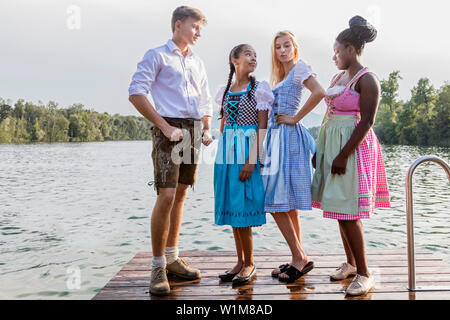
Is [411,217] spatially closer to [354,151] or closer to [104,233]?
[354,151]

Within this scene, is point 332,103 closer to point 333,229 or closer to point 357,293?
point 357,293

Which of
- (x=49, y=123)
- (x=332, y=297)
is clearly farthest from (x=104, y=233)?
(x=49, y=123)

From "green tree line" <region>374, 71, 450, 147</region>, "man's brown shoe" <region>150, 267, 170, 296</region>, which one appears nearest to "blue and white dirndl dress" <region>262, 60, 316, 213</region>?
"man's brown shoe" <region>150, 267, 170, 296</region>

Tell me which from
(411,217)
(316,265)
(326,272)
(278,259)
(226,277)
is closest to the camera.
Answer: (411,217)

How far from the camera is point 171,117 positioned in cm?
264

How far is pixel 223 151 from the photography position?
2732mm

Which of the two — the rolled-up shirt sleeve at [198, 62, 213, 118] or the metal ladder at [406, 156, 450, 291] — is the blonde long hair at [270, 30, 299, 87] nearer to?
the rolled-up shirt sleeve at [198, 62, 213, 118]

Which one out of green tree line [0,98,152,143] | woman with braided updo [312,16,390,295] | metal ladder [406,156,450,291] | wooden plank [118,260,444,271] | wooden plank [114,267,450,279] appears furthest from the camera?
green tree line [0,98,152,143]

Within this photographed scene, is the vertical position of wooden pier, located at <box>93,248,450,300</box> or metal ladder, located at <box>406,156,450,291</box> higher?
metal ladder, located at <box>406,156,450,291</box>

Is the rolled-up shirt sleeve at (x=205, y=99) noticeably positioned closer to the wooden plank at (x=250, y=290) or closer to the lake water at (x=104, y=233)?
the lake water at (x=104, y=233)

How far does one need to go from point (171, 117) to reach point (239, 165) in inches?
21.9

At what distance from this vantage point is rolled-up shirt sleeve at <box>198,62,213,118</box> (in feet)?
9.70

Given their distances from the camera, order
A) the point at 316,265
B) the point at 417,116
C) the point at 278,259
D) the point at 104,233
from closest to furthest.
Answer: the point at 316,265 < the point at 278,259 < the point at 104,233 < the point at 417,116
